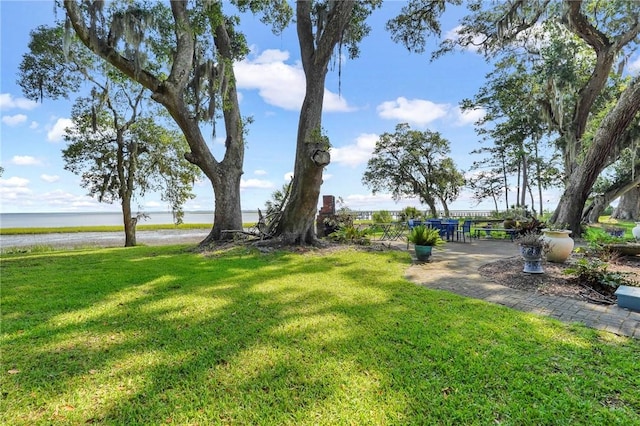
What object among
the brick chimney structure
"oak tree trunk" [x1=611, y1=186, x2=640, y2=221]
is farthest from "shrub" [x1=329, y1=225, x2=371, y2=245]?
"oak tree trunk" [x1=611, y1=186, x2=640, y2=221]

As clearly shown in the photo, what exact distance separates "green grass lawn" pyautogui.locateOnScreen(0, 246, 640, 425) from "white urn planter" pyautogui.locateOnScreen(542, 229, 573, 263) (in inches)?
146

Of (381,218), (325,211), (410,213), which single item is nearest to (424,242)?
(325,211)

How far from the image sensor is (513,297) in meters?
4.20

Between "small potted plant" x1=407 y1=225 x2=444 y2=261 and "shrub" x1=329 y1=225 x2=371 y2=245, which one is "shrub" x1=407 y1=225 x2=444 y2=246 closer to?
"small potted plant" x1=407 y1=225 x2=444 y2=261

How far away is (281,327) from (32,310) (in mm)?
3224

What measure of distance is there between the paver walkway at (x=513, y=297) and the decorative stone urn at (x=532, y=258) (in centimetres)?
87

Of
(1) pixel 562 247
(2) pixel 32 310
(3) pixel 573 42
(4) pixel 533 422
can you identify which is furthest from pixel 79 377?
(3) pixel 573 42

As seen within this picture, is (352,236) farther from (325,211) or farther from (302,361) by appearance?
(302,361)

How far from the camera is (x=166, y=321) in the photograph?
3.27 meters

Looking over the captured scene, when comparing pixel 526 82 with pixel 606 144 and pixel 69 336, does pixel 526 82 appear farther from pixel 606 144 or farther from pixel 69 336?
pixel 69 336

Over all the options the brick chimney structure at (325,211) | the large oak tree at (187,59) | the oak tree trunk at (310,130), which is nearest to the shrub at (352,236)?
the oak tree trunk at (310,130)

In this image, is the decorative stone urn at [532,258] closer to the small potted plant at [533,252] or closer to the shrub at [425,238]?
the small potted plant at [533,252]

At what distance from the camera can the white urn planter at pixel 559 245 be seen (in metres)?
6.14

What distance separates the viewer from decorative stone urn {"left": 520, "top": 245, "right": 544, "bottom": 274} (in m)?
5.30
